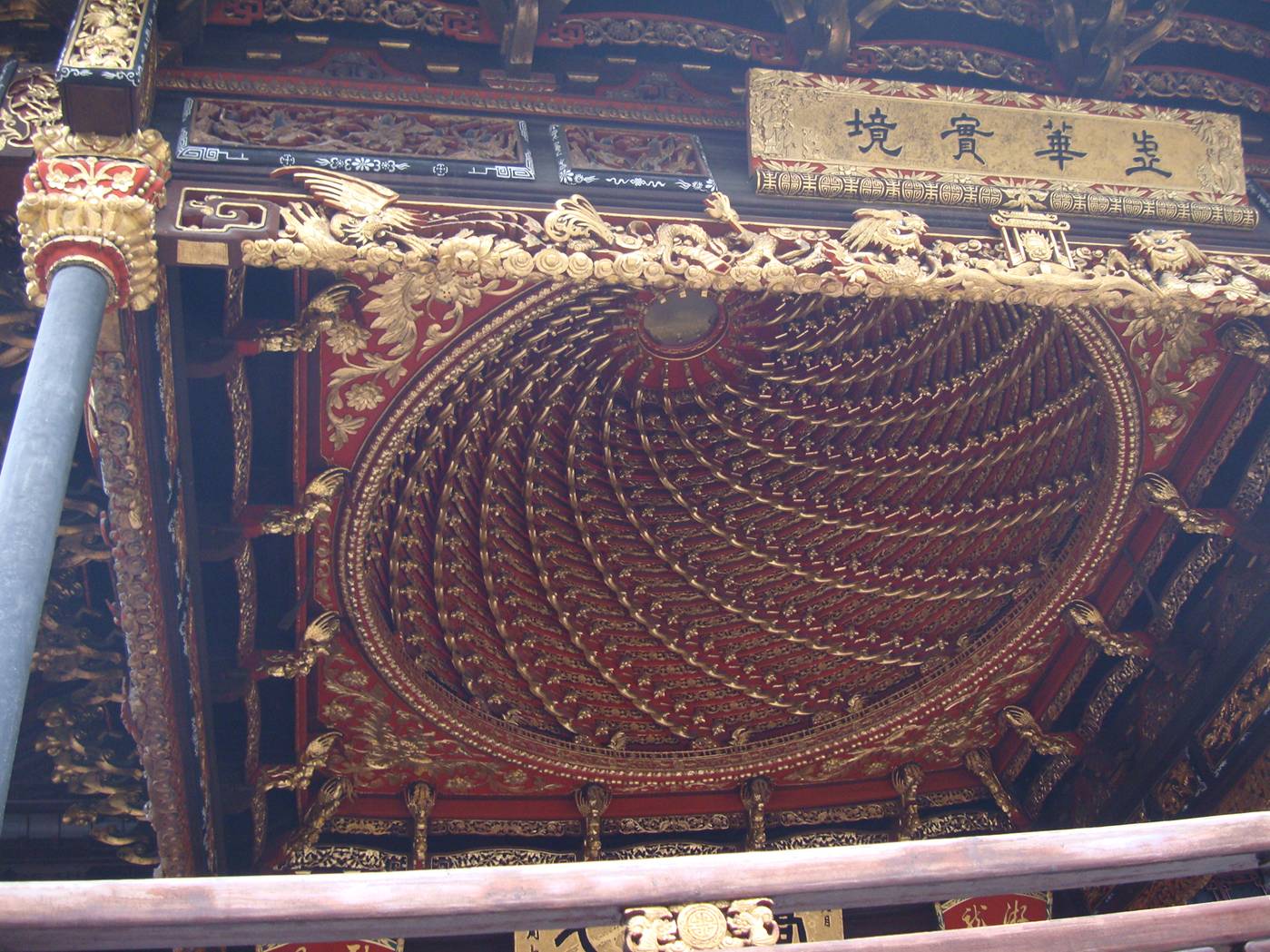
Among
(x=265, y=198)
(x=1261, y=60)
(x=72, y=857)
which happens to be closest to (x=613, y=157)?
(x=265, y=198)

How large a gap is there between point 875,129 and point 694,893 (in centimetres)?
333

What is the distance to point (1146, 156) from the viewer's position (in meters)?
5.89

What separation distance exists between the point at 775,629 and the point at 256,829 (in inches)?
103

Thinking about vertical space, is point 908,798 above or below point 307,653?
below

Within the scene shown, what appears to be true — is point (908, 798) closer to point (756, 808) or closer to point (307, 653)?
point (756, 808)

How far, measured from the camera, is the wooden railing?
3.19 metres

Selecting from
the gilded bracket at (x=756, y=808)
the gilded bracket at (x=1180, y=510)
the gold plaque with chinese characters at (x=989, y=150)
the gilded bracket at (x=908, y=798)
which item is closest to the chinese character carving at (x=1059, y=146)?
the gold plaque with chinese characters at (x=989, y=150)

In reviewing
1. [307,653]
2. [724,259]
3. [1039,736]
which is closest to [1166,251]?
[724,259]

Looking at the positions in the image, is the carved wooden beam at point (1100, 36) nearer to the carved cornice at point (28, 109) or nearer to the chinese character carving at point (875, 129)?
the chinese character carving at point (875, 129)

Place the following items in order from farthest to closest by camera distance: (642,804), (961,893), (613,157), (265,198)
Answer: (642,804), (613,157), (265,198), (961,893)

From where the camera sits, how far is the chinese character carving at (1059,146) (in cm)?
581

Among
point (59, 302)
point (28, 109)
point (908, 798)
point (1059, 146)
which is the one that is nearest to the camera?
point (59, 302)

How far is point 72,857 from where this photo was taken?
7008 mm

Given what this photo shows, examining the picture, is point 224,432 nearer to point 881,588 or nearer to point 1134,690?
point 881,588
